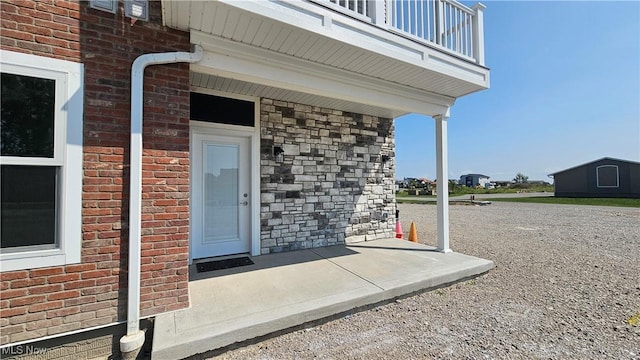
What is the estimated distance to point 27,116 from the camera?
2230 millimetres

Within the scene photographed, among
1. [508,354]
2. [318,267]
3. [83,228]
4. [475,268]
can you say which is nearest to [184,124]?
[83,228]

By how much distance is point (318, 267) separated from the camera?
4035mm

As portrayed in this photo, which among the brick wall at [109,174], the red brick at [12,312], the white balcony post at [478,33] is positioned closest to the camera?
the red brick at [12,312]

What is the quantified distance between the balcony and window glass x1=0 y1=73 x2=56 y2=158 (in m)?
1.24

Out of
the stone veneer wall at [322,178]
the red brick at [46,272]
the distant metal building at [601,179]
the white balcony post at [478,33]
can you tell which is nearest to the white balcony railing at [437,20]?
the white balcony post at [478,33]

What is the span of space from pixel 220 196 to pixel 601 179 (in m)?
34.7

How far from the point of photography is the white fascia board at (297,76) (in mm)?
2971

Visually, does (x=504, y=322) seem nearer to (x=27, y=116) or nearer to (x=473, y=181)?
(x=27, y=116)

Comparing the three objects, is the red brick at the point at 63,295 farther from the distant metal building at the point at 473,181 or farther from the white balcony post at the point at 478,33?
the distant metal building at the point at 473,181

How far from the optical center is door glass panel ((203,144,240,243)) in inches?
175

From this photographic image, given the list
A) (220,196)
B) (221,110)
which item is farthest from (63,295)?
(221,110)

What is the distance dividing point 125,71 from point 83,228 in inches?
57.5

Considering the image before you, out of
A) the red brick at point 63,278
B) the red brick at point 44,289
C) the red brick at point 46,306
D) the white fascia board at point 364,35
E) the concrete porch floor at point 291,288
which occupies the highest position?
the white fascia board at point 364,35

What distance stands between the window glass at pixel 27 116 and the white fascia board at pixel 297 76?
1.27 metres
